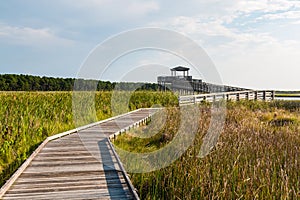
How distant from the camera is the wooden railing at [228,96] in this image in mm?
17680

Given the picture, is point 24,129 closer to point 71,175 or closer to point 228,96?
point 71,175

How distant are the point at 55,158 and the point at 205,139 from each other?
3197 millimetres

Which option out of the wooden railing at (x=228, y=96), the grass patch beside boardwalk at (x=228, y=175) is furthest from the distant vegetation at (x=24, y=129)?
the wooden railing at (x=228, y=96)

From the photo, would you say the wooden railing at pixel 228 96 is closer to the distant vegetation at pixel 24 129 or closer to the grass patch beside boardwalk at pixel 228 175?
the distant vegetation at pixel 24 129

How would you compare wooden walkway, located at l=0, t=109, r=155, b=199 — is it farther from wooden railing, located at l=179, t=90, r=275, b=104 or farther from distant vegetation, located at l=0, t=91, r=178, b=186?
wooden railing, located at l=179, t=90, r=275, b=104

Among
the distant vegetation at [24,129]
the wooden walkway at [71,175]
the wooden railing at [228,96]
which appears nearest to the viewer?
the wooden walkway at [71,175]

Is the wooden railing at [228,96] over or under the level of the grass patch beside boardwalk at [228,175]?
over

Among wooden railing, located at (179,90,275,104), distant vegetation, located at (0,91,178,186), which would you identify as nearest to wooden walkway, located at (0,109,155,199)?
distant vegetation, located at (0,91,178,186)

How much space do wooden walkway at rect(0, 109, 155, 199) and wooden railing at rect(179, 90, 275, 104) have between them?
10503 millimetres

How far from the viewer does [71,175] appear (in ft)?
16.1

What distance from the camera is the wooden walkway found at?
4176 mm

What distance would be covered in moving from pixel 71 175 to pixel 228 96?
61.7 feet

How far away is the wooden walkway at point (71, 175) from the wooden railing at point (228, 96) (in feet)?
34.5

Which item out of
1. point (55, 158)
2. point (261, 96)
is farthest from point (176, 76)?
point (55, 158)
